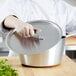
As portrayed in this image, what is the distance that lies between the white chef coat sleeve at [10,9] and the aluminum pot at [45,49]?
338 millimetres

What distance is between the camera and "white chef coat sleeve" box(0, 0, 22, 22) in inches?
48.0

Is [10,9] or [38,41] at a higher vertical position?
[10,9]

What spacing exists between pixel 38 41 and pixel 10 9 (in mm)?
483

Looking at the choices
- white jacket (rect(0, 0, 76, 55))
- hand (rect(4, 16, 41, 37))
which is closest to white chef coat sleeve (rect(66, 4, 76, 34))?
white jacket (rect(0, 0, 76, 55))

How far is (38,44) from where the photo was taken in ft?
2.82

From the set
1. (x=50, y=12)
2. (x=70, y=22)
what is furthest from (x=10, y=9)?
(x=70, y=22)

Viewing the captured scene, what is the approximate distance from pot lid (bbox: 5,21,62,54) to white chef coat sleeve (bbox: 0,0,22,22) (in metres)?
0.32

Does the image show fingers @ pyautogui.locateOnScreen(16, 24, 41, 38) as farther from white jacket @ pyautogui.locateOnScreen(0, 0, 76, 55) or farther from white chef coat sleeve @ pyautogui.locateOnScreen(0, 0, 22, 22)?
white jacket @ pyautogui.locateOnScreen(0, 0, 76, 55)

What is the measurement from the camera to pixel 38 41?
2.85 ft

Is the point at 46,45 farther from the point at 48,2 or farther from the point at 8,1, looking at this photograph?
the point at 48,2

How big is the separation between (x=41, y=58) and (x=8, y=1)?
23.9 inches

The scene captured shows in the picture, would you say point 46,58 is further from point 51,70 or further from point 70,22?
point 70,22

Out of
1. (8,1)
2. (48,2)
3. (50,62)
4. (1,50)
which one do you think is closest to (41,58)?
(50,62)

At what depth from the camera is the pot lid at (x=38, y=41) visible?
0.85 metres
